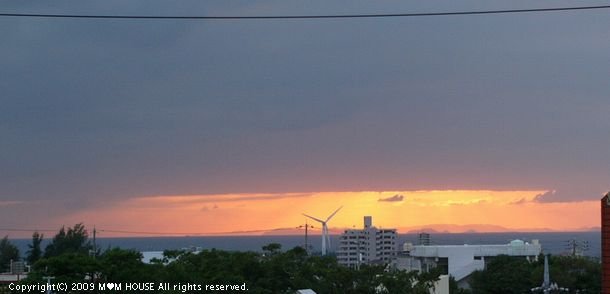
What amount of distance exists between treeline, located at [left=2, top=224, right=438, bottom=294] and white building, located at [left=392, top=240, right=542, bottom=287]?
4560cm

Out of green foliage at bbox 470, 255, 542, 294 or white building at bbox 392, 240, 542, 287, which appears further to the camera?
white building at bbox 392, 240, 542, 287

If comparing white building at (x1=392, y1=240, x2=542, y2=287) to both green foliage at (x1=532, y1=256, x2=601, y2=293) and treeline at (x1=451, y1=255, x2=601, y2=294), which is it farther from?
green foliage at (x1=532, y1=256, x2=601, y2=293)

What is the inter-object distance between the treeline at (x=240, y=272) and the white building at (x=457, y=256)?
150ft

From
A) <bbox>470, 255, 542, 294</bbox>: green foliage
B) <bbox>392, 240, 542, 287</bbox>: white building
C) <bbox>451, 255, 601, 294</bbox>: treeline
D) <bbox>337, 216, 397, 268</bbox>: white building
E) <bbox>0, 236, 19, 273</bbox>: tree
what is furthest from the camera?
<bbox>337, 216, 397, 268</bbox>: white building

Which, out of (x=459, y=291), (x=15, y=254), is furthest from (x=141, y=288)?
(x=15, y=254)

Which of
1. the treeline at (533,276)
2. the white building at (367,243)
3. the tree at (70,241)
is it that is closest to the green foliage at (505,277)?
the treeline at (533,276)

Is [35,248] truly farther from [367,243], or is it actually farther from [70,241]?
[367,243]

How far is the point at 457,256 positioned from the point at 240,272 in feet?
202

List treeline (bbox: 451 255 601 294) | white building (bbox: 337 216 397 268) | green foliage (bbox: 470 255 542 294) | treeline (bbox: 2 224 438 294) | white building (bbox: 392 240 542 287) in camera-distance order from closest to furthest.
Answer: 1. treeline (bbox: 2 224 438 294)
2. treeline (bbox: 451 255 601 294)
3. green foliage (bbox: 470 255 542 294)
4. white building (bbox: 392 240 542 287)
5. white building (bbox: 337 216 397 268)

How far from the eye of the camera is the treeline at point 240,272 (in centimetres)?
5275

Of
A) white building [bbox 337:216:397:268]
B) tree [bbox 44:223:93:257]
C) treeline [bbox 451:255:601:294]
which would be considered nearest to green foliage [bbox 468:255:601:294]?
treeline [bbox 451:255:601:294]

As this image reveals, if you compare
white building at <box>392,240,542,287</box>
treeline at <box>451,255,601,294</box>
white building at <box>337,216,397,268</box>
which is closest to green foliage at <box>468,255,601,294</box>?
treeline at <box>451,255,601,294</box>

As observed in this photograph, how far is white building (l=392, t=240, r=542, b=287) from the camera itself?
393 feet

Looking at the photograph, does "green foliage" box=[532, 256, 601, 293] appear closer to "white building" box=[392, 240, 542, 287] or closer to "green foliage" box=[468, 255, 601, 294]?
"green foliage" box=[468, 255, 601, 294]
